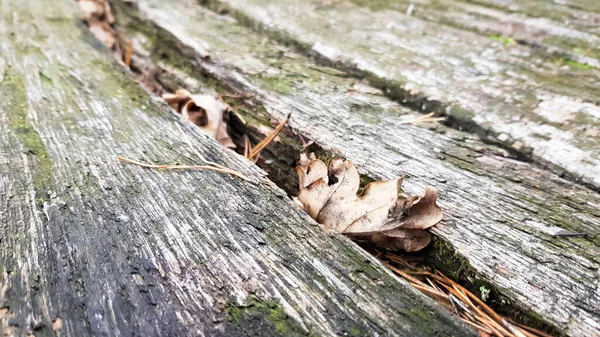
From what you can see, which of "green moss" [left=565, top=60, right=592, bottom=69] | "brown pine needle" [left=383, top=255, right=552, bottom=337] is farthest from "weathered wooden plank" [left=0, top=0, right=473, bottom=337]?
"green moss" [left=565, top=60, right=592, bottom=69]

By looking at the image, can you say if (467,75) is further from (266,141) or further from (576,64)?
(266,141)

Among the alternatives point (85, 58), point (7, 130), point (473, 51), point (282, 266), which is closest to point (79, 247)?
point (282, 266)

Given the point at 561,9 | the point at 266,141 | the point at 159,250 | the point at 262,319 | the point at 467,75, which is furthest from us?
the point at 561,9

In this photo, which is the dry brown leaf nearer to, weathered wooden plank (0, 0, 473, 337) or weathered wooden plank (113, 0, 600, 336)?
weathered wooden plank (113, 0, 600, 336)

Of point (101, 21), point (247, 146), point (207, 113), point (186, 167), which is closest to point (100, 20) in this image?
point (101, 21)

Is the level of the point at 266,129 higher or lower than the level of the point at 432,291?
higher
